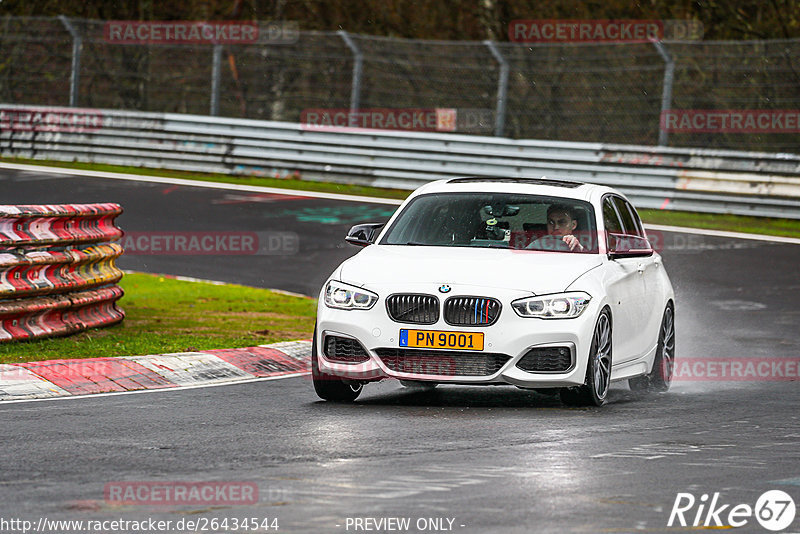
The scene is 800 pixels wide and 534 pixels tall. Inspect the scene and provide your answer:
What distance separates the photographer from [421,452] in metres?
8.12

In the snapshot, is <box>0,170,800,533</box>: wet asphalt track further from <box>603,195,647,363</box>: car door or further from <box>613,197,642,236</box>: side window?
<box>613,197,642,236</box>: side window

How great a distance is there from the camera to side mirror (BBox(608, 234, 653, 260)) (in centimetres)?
1088

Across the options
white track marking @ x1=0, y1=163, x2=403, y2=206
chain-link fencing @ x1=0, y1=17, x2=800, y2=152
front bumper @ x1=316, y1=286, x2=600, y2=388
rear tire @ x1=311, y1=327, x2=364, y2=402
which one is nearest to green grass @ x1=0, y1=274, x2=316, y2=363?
rear tire @ x1=311, y1=327, x2=364, y2=402

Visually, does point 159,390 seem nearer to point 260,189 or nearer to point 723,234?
point 723,234

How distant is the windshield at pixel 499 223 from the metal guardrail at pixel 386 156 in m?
13.4

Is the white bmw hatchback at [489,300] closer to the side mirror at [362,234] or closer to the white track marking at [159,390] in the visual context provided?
the side mirror at [362,234]

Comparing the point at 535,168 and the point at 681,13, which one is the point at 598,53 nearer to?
the point at 535,168

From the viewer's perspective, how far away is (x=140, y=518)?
6.34 meters

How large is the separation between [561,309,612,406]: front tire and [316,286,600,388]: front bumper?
0.39ft

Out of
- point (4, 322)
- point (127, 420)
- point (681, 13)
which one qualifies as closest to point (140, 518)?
point (127, 420)

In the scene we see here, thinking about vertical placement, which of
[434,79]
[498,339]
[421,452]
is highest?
[434,79]

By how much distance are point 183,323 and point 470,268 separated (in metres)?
5.06

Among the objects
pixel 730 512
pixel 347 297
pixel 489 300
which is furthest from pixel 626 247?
pixel 730 512

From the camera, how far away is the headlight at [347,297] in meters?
10.0
